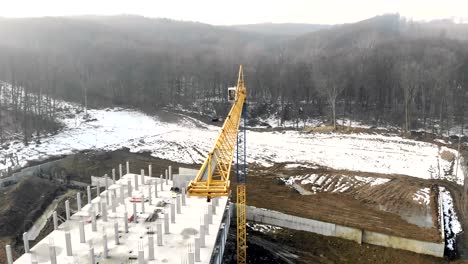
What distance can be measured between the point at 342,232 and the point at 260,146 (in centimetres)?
1770

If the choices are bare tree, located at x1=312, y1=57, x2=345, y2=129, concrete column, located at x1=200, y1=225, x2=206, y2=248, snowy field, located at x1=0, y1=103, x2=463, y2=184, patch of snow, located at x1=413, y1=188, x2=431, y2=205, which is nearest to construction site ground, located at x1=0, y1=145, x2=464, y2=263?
patch of snow, located at x1=413, y1=188, x2=431, y2=205

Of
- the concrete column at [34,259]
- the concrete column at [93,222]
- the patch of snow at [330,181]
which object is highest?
the concrete column at [93,222]

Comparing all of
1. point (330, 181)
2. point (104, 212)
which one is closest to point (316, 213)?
point (330, 181)

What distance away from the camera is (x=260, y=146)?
38969 millimetres

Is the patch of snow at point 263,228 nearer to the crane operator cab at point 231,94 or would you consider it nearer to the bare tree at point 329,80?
the crane operator cab at point 231,94

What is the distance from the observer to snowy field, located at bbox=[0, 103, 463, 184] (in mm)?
33094

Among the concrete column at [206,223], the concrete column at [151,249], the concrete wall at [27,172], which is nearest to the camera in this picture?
the concrete column at [151,249]

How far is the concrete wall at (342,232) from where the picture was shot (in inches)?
795

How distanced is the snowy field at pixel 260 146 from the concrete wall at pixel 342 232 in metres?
10.4

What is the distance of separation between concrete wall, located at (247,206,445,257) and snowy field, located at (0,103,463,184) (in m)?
10.4

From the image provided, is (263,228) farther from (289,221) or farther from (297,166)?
(297,166)

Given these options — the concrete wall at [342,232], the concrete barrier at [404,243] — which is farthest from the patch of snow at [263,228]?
the concrete barrier at [404,243]

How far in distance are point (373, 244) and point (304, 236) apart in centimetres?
375

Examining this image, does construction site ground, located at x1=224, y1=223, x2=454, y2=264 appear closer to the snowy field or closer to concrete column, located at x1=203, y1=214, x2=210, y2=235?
concrete column, located at x1=203, y1=214, x2=210, y2=235
